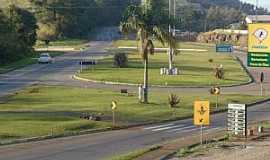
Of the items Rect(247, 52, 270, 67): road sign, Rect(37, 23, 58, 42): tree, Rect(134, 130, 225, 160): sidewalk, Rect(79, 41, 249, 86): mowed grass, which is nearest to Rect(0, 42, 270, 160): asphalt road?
Rect(134, 130, 225, 160): sidewalk

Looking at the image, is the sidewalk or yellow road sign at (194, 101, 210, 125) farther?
yellow road sign at (194, 101, 210, 125)

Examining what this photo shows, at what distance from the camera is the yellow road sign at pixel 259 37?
36500 mm

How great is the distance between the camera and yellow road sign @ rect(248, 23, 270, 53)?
36500mm

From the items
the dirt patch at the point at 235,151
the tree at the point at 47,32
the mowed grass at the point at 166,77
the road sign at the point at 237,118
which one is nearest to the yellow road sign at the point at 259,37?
the road sign at the point at 237,118

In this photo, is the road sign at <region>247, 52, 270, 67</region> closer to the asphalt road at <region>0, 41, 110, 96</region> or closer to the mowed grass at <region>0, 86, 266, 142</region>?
the mowed grass at <region>0, 86, 266, 142</region>

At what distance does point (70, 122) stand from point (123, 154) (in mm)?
10733

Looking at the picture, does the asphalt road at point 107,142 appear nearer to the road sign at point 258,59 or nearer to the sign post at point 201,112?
the sign post at point 201,112

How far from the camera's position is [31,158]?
1064 inches

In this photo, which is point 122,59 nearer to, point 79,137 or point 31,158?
point 79,137

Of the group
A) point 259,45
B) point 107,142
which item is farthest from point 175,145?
point 259,45

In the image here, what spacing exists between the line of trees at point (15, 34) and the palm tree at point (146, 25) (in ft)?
178

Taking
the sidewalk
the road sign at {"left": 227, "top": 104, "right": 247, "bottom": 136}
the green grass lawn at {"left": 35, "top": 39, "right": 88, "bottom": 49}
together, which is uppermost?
the road sign at {"left": 227, "top": 104, "right": 247, "bottom": 136}

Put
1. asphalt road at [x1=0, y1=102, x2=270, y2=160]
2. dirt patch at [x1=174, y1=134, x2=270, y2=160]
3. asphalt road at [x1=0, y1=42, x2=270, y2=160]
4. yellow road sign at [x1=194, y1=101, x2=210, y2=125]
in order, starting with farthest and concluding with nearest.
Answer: yellow road sign at [x1=194, y1=101, x2=210, y2=125] → asphalt road at [x1=0, y1=42, x2=270, y2=160] → asphalt road at [x1=0, y1=102, x2=270, y2=160] → dirt patch at [x1=174, y1=134, x2=270, y2=160]

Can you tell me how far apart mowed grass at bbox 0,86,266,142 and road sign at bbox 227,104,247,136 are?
843 cm
